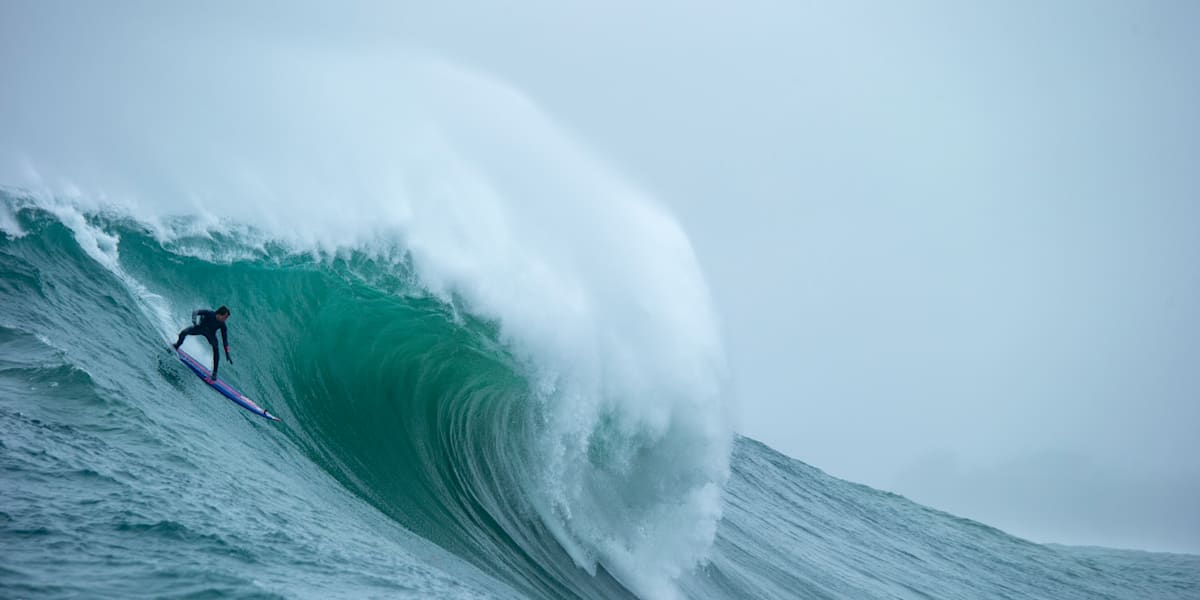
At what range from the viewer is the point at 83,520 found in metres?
5.06

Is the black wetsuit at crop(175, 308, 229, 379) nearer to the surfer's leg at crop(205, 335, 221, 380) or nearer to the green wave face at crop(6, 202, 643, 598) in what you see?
the surfer's leg at crop(205, 335, 221, 380)

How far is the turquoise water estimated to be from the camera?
526 cm

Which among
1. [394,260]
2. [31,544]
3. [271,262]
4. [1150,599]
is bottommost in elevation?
[31,544]

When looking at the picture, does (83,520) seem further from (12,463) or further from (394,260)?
(394,260)

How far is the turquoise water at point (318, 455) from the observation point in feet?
17.3

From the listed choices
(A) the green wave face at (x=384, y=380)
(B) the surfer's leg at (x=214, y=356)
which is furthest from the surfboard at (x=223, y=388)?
(A) the green wave face at (x=384, y=380)

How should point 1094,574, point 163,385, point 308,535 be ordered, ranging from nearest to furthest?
point 308,535 < point 163,385 < point 1094,574

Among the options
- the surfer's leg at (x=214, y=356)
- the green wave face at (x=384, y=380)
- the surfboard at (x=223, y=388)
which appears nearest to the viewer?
the green wave face at (x=384, y=380)

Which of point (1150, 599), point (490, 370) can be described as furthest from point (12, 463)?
point (1150, 599)

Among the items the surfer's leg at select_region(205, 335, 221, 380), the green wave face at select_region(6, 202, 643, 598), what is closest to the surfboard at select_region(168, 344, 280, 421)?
the surfer's leg at select_region(205, 335, 221, 380)

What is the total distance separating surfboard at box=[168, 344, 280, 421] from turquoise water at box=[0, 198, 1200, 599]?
0.46 feet

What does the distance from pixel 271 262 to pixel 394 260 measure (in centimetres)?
188

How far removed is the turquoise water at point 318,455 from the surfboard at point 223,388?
0.46ft

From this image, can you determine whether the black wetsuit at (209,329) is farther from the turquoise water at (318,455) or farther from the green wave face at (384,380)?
the green wave face at (384,380)
